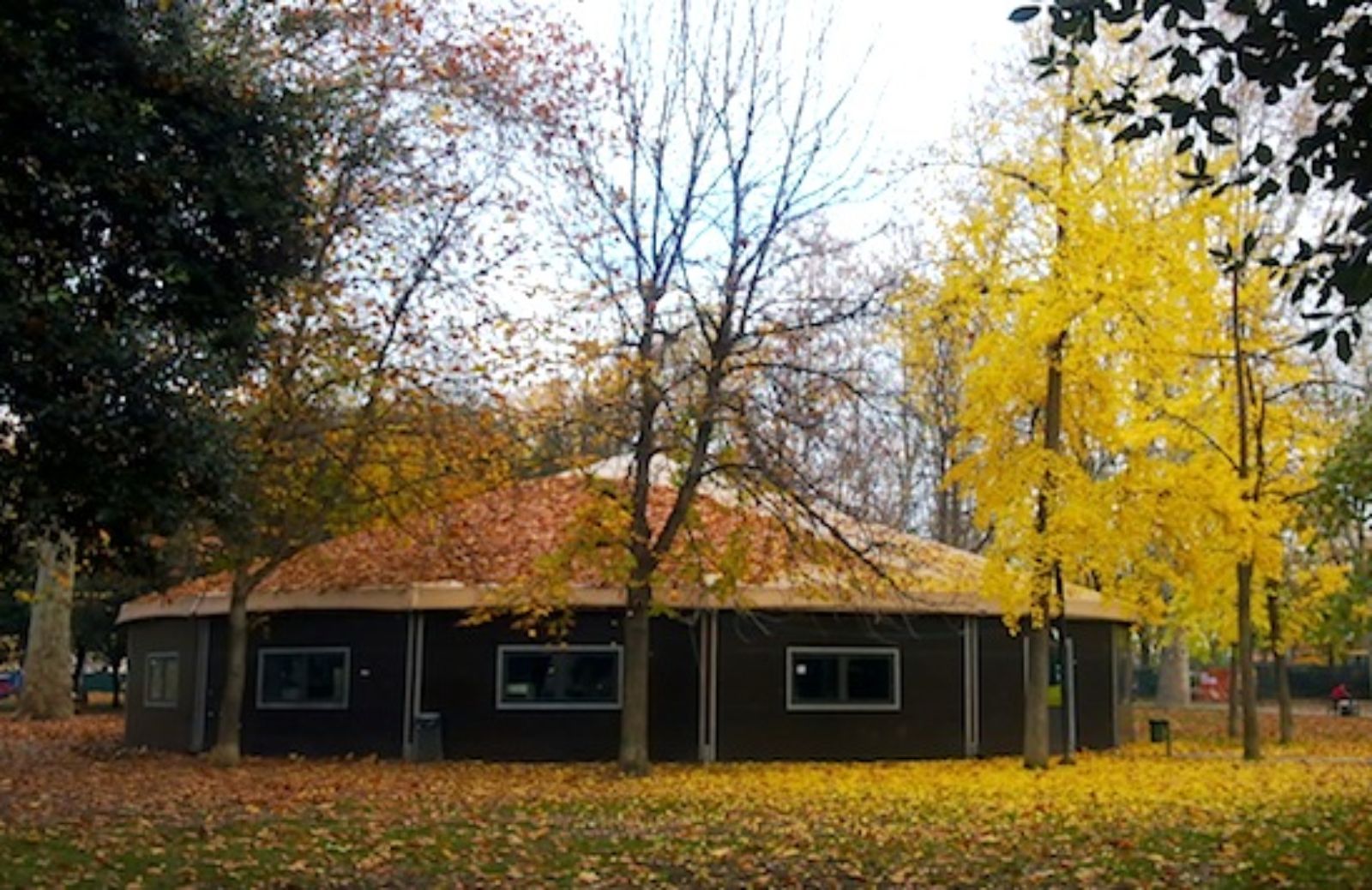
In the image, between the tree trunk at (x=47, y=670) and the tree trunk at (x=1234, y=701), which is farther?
the tree trunk at (x=47, y=670)

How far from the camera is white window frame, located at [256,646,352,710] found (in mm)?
25938

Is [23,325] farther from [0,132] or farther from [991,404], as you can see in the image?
[991,404]

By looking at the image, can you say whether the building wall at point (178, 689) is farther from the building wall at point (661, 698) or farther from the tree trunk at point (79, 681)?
the tree trunk at point (79, 681)

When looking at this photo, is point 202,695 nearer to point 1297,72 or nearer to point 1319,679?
point 1297,72

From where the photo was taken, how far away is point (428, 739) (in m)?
25.0

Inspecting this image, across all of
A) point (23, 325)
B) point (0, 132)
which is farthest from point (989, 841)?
point (0, 132)

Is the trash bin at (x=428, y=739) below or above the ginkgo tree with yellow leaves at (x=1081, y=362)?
below

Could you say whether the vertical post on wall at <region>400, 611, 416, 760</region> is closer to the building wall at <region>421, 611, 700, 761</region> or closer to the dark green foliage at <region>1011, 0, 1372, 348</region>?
the building wall at <region>421, 611, 700, 761</region>

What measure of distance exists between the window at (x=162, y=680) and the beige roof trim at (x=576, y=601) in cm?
204

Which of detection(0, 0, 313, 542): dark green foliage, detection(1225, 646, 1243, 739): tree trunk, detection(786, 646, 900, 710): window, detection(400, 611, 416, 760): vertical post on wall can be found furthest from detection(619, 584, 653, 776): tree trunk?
detection(1225, 646, 1243, 739): tree trunk

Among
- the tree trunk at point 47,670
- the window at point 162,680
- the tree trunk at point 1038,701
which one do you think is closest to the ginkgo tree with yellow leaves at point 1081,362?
the tree trunk at point 1038,701

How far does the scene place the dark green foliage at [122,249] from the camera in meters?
10.3

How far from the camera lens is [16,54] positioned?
10.3 m

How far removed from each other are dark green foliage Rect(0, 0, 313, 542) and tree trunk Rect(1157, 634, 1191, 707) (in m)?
47.2
